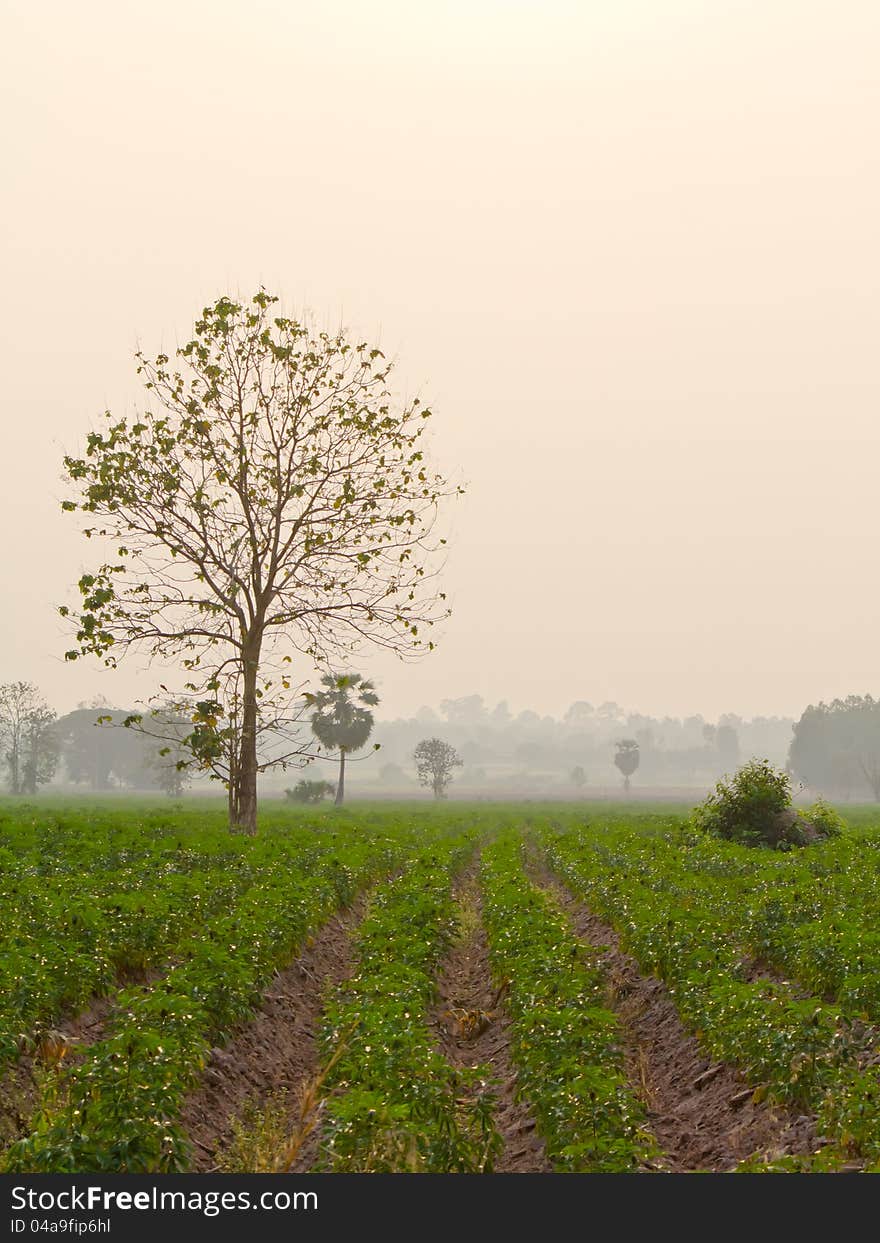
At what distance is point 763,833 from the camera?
34.0m

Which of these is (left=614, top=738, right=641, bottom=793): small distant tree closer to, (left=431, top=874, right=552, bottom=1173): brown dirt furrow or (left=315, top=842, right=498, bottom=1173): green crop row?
(left=431, top=874, right=552, bottom=1173): brown dirt furrow

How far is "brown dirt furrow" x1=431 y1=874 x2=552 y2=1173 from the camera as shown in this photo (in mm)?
9305

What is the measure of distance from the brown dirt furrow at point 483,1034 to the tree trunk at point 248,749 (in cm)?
1339

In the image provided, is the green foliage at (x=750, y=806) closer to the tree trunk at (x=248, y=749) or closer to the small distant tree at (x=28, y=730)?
the tree trunk at (x=248, y=749)

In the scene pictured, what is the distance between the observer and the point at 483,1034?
13609 mm

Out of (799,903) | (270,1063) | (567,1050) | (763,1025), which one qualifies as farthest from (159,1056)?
(799,903)

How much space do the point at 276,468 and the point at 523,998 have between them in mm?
23564

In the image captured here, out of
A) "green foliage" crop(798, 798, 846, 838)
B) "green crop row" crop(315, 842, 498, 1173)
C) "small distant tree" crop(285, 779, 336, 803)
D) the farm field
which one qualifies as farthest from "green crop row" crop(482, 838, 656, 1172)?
"small distant tree" crop(285, 779, 336, 803)

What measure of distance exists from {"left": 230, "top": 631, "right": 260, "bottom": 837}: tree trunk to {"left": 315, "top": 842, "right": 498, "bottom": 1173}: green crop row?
689 inches

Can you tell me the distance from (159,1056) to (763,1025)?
6.25m

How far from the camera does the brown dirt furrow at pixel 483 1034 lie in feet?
30.5

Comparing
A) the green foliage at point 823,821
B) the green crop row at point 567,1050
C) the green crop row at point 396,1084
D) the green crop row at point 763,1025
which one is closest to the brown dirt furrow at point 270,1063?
the green crop row at point 396,1084

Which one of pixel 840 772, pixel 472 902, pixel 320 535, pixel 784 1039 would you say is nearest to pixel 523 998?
pixel 784 1039

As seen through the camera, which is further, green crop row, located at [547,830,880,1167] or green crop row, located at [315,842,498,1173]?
green crop row, located at [547,830,880,1167]
